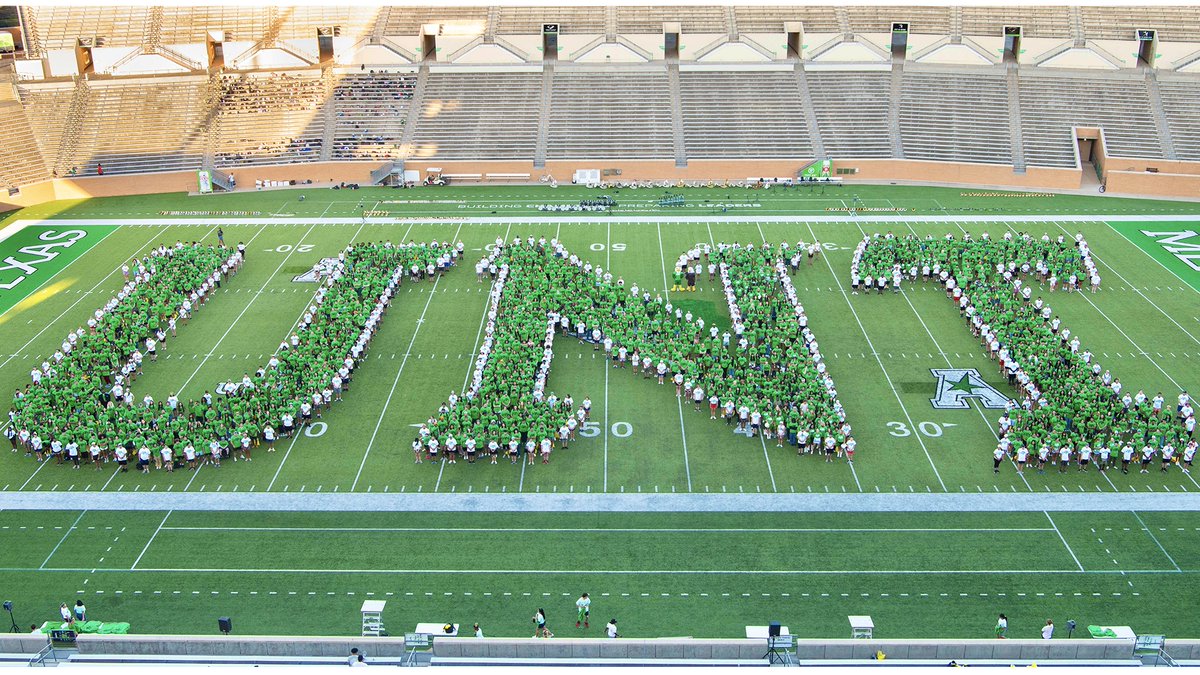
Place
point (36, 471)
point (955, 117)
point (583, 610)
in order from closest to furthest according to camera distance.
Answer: point (583, 610)
point (36, 471)
point (955, 117)

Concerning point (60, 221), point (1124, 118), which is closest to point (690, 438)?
point (60, 221)

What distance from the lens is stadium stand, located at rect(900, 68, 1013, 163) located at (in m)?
48.1

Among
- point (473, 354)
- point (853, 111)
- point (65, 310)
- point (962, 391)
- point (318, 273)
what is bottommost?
point (962, 391)

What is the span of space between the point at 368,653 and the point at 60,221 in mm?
34886

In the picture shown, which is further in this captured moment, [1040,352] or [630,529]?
[1040,352]

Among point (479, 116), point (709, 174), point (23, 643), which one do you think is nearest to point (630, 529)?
point (23, 643)

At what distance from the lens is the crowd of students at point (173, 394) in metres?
24.7

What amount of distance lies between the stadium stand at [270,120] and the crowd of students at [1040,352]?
26.5 meters

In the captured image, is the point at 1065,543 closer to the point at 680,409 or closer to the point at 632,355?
the point at 680,409

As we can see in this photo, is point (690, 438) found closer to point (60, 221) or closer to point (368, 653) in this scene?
point (368, 653)

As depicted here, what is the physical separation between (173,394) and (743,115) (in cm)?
3149

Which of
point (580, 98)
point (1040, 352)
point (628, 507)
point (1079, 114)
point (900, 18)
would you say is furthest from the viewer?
point (900, 18)

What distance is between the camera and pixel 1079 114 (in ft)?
162

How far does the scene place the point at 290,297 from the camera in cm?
3450
